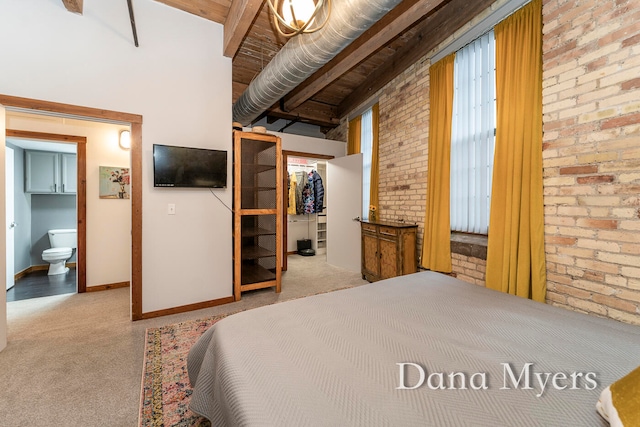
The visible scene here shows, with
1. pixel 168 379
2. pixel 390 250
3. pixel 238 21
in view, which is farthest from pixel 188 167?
pixel 390 250

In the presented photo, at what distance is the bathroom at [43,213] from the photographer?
3945 millimetres

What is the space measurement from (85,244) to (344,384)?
410cm

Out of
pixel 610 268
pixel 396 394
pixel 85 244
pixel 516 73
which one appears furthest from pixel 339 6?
pixel 85 244

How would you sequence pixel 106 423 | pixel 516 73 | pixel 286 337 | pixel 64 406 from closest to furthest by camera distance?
pixel 286 337 → pixel 106 423 → pixel 64 406 → pixel 516 73

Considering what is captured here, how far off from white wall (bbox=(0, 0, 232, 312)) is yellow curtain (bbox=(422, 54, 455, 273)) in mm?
2412

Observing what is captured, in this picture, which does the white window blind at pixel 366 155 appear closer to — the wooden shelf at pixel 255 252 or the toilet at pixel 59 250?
the wooden shelf at pixel 255 252

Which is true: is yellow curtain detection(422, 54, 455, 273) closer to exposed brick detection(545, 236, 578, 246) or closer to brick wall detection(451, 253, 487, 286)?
brick wall detection(451, 253, 487, 286)

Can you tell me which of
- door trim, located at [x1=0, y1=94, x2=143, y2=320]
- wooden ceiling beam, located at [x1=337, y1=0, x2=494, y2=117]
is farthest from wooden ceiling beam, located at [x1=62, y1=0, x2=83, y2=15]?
wooden ceiling beam, located at [x1=337, y1=0, x2=494, y2=117]

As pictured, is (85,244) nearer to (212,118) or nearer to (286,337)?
(212,118)

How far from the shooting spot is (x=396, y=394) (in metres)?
0.75

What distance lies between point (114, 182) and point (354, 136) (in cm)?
382

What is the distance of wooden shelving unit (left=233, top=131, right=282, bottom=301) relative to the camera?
3.11 meters

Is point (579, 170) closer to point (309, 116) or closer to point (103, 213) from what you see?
point (309, 116)

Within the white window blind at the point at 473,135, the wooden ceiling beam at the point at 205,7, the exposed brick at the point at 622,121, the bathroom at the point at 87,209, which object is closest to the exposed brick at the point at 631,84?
the exposed brick at the point at 622,121
